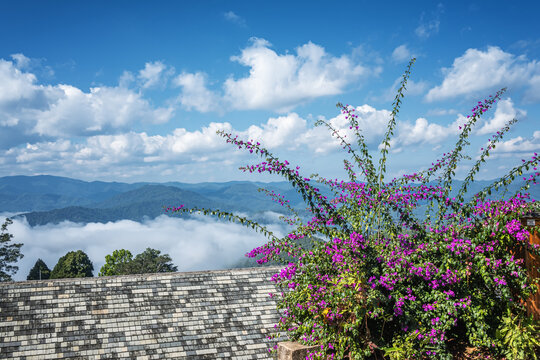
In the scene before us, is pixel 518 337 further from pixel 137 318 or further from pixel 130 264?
pixel 130 264

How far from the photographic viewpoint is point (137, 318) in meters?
11.1

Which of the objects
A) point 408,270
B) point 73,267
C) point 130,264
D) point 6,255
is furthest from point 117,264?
point 408,270

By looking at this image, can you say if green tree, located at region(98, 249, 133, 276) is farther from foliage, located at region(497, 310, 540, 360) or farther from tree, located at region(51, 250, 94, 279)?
foliage, located at region(497, 310, 540, 360)

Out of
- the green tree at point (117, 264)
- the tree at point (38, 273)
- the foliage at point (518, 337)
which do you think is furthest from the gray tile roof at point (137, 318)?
the tree at point (38, 273)

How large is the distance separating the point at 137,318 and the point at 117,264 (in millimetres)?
55431

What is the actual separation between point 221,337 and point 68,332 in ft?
11.9

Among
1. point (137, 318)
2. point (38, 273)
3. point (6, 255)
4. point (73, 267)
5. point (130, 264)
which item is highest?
point (6, 255)

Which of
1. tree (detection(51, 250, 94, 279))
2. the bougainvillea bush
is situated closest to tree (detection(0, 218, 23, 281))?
tree (detection(51, 250, 94, 279))

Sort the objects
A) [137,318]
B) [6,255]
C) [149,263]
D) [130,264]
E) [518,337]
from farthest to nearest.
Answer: [149,263], [130,264], [6,255], [137,318], [518,337]

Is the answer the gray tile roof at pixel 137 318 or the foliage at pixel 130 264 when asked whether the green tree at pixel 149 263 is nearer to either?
the foliage at pixel 130 264

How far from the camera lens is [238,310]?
11945mm

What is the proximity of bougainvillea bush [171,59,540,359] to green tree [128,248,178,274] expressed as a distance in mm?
58161

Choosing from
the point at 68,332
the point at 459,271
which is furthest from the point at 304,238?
the point at 68,332

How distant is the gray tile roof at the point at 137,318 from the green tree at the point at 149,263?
5173 cm
